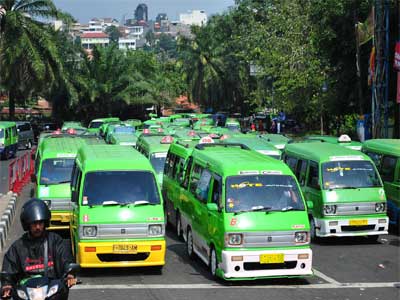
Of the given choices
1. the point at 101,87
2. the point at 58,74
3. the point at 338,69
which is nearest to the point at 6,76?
the point at 58,74

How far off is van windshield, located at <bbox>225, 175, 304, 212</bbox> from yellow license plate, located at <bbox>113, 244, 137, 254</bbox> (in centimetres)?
174

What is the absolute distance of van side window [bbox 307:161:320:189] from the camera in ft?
55.3

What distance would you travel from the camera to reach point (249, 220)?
1237 cm

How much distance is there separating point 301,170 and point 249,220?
5790 millimetres

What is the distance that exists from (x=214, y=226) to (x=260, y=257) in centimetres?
107

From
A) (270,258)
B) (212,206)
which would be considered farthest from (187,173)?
(270,258)

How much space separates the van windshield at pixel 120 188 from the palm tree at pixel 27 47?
125ft

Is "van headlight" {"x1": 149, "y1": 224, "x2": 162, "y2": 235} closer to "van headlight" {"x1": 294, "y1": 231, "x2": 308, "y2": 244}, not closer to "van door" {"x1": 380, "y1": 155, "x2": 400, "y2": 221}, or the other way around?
"van headlight" {"x1": 294, "y1": 231, "x2": 308, "y2": 244}

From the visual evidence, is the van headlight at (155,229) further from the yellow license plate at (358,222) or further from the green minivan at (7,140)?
the green minivan at (7,140)

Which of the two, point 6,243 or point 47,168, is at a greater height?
point 47,168

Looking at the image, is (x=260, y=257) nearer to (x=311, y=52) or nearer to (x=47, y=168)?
(x=47, y=168)

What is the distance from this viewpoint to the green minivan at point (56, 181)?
55.0 ft

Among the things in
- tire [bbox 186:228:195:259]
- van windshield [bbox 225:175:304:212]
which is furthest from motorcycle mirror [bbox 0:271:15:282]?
tire [bbox 186:228:195:259]

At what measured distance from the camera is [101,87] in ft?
209
